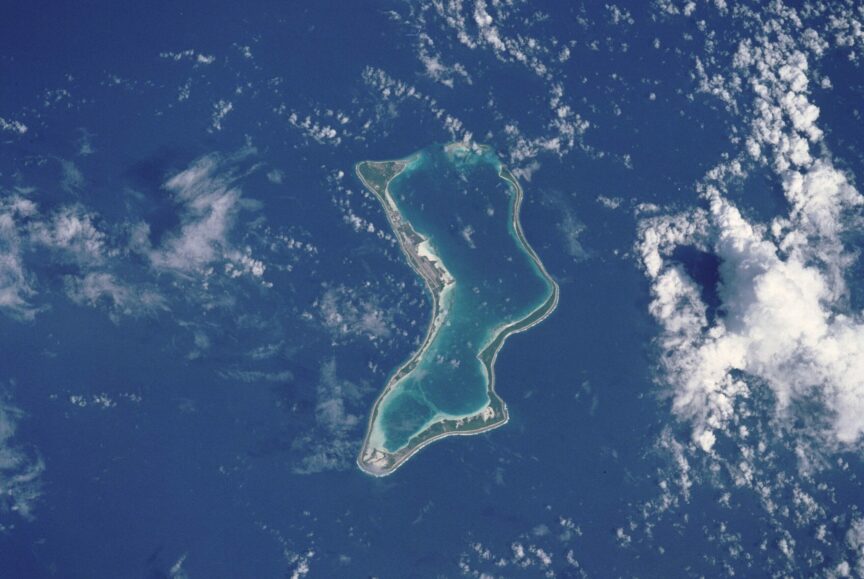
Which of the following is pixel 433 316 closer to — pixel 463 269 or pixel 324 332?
pixel 463 269

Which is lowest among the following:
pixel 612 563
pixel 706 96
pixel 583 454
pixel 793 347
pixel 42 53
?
pixel 612 563

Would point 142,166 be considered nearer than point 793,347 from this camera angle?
No

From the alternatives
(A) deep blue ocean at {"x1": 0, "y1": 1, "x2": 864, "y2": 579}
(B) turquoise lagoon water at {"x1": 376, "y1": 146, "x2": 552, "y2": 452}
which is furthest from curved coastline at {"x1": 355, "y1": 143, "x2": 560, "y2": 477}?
(A) deep blue ocean at {"x1": 0, "y1": 1, "x2": 864, "y2": 579}

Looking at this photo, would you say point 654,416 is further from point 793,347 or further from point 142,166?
point 142,166

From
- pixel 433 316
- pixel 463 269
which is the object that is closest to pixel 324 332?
pixel 433 316

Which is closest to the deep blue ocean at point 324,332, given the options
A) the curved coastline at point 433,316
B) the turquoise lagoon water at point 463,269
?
the curved coastline at point 433,316

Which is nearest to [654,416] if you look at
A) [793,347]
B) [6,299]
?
[793,347]
